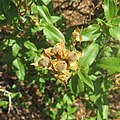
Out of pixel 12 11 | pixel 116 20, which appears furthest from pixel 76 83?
pixel 12 11

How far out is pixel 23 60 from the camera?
2.40 meters

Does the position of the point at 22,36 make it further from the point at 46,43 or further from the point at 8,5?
the point at 8,5

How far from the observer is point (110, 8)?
70.2 inches

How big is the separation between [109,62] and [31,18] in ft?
1.58

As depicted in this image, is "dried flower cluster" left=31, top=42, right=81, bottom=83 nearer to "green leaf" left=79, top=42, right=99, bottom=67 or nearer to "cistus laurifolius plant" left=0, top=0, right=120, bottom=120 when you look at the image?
"cistus laurifolius plant" left=0, top=0, right=120, bottom=120

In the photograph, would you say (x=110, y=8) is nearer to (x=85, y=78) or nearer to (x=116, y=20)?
(x=116, y=20)

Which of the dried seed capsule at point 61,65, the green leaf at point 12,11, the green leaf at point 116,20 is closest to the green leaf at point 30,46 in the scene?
the green leaf at point 12,11

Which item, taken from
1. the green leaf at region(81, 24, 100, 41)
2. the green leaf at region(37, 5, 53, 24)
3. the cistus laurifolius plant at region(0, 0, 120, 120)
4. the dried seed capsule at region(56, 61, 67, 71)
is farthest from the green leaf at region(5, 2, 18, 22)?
the dried seed capsule at region(56, 61, 67, 71)

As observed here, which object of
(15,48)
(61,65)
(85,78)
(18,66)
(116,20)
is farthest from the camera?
(18,66)

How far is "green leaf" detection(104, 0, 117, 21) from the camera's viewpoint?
177cm

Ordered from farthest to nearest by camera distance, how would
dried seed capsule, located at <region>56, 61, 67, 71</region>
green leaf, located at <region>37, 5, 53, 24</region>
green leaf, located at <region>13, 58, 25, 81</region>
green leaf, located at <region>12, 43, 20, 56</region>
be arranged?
green leaf, located at <region>13, 58, 25, 81</region>, green leaf, located at <region>12, 43, 20, 56</region>, green leaf, located at <region>37, 5, 53, 24</region>, dried seed capsule, located at <region>56, 61, 67, 71</region>

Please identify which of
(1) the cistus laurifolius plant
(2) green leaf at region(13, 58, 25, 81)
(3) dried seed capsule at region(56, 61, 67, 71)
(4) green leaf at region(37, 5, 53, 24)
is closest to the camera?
(3) dried seed capsule at region(56, 61, 67, 71)

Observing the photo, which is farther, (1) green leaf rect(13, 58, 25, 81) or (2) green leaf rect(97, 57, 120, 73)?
(1) green leaf rect(13, 58, 25, 81)

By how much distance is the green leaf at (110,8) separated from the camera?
1.77 metres
